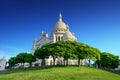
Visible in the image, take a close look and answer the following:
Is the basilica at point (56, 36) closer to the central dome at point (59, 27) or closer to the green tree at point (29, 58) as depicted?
the central dome at point (59, 27)

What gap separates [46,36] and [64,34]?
881 cm

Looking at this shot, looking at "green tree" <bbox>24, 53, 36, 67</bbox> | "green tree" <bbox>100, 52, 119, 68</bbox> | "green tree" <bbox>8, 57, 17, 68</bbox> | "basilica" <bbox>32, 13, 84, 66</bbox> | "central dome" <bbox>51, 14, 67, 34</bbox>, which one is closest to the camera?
"green tree" <bbox>100, 52, 119, 68</bbox>

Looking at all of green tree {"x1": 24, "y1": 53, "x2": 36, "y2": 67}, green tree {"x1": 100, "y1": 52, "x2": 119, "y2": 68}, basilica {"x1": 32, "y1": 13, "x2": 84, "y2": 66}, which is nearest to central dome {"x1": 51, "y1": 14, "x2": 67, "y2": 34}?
basilica {"x1": 32, "y1": 13, "x2": 84, "y2": 66}

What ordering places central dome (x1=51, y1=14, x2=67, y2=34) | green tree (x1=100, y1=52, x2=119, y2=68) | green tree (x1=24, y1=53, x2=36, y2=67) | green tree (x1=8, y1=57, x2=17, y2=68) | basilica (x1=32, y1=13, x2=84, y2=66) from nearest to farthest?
green tree (x1=100, y1=52, x2=119, y2=68) < green tree (x1=24, y1=53, x2=36, y2=67) < green tree (x1=8, y1=57, x2=17, y2=68) < basilica (x1=32, y1=13, x2=84, y2=66) < central dome (x1=51, y1=14, x2=67, y2=34)

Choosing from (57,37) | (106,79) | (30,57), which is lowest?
(106,79)

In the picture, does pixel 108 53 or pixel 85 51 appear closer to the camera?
pixel 85 51

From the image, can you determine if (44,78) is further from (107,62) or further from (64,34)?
(64,34)

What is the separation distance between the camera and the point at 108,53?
300 ft

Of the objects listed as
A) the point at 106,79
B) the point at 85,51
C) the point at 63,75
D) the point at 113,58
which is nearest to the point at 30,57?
the point at 85,51

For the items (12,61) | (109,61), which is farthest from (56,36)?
(109,61)

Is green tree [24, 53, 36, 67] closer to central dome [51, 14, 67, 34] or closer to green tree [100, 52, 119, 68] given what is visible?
green tree [100, 52, 119, 68]

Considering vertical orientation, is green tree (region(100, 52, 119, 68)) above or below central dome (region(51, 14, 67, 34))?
below

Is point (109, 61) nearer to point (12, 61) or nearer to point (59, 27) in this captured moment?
point (59, 27)

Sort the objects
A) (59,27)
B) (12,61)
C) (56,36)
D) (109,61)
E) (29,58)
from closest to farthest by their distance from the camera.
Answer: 1. (109,61)
2. (29,58)
3. (12,61)
4. (56,36)
5. (59,27)
